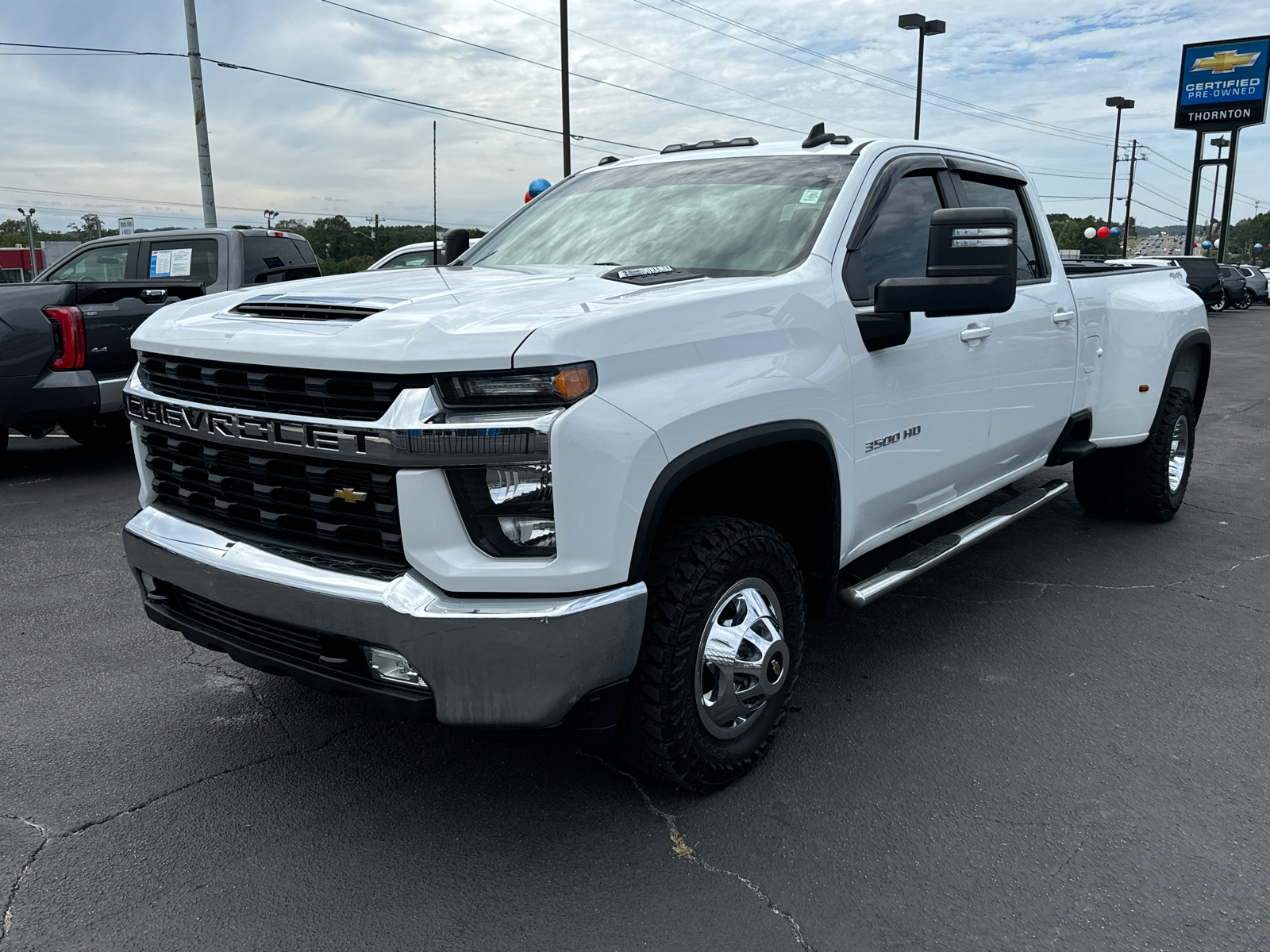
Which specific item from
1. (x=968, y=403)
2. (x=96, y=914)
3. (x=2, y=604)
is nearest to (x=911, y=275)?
(x=968, y=403)

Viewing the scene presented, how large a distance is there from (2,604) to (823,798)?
3.83 m

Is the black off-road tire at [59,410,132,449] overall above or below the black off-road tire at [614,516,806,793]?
below

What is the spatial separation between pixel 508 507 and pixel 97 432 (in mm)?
8071

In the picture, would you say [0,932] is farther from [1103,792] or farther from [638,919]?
[1103,792]

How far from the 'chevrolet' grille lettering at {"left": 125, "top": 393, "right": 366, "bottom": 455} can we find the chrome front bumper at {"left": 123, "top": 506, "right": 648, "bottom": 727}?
0.32 meters

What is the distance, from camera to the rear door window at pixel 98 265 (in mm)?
9938

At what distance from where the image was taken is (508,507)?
237 centimetres

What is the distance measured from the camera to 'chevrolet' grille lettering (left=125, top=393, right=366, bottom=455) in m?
2.44

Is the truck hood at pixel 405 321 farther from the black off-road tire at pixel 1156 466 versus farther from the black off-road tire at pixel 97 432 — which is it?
the black off-road tire at pixel 97 432

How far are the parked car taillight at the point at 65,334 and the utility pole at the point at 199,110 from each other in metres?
12.4

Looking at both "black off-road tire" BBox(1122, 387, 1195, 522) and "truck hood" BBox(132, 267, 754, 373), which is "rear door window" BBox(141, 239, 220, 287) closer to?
"truck hood" BBox(132, 267, 754, 373)

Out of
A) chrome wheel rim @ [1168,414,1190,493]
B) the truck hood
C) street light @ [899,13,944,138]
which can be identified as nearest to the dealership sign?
street light @ [899,13,944,138]

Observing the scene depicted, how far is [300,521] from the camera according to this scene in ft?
8.71

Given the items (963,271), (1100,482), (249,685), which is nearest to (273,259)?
(249,685)
